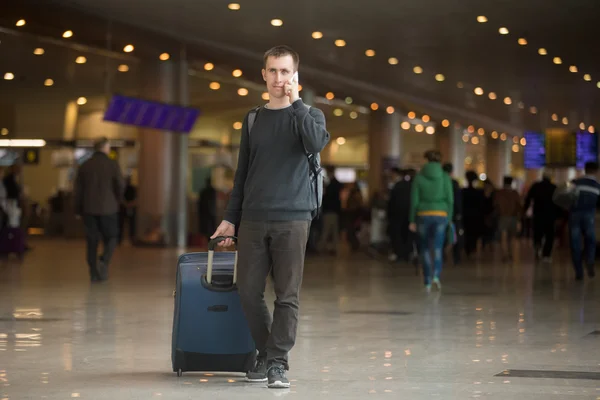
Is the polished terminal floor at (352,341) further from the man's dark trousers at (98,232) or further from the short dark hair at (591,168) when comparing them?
the short dark hair at (591,168)

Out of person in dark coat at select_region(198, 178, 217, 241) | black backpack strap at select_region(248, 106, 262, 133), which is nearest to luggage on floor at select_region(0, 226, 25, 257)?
person in dark coat at select_region(198, 178, 217, 241)

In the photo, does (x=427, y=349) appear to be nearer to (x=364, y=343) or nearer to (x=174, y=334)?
(x=364, y=343)

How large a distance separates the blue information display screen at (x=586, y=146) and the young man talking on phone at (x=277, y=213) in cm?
3054

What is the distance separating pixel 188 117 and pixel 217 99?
501 cm

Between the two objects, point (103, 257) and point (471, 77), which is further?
point (471, 77)

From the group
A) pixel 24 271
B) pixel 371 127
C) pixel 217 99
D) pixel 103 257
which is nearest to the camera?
pixel 103 257

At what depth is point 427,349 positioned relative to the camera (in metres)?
8.46

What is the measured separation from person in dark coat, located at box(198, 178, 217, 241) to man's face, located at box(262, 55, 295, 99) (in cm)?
2231

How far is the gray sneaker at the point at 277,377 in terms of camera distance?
21.1ft

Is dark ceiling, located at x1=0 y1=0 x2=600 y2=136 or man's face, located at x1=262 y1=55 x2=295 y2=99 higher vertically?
dark ceiling, located at x1=0 y1=0 x2=600 y2=136

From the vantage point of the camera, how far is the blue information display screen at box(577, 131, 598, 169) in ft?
117

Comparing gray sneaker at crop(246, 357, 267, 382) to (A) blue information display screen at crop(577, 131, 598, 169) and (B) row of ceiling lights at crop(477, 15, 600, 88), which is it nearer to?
(B) row of ceiling lights at crop(477, 15, 600, 88)

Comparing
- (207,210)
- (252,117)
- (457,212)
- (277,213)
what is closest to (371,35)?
(457,212)

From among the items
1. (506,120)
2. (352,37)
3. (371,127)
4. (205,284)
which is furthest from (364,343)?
(506,120)
